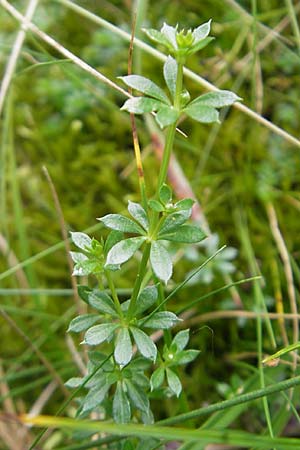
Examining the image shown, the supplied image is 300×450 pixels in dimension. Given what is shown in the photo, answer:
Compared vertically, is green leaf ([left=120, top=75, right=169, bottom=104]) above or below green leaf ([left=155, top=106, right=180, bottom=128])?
above

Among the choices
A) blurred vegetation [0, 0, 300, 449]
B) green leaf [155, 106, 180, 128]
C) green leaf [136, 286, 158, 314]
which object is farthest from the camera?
blurred vegetation [0, 0, 300, 449]

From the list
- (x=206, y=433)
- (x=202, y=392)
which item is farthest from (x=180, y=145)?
(x=206, y=433)

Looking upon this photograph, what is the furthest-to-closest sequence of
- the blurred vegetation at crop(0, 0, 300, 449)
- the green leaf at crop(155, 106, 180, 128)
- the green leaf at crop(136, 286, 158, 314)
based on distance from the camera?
the blurred vegetation at crop(0, 0, 300, 449), the green leaf at crop(136, 286, 158, 314), the green leaf at crop(155, 106, 180, 128)

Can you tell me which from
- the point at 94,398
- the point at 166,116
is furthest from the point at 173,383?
the point at 166,116

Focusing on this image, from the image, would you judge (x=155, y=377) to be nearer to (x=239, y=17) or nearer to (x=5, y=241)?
(x=5, y=241)

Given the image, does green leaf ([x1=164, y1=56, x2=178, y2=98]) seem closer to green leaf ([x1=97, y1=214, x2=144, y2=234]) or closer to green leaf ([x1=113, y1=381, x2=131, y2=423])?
green leaf ([x1=97, y1=214, x2=144, y2=234])

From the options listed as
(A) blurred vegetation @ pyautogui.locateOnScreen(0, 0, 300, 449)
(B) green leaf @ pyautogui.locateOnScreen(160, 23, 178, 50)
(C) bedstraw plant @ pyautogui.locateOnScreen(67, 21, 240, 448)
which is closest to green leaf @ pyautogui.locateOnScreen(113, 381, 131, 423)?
Answer: (C) bedstraw plant @ pyautogui.locateOnScreen(67, 21, 240, 448)
